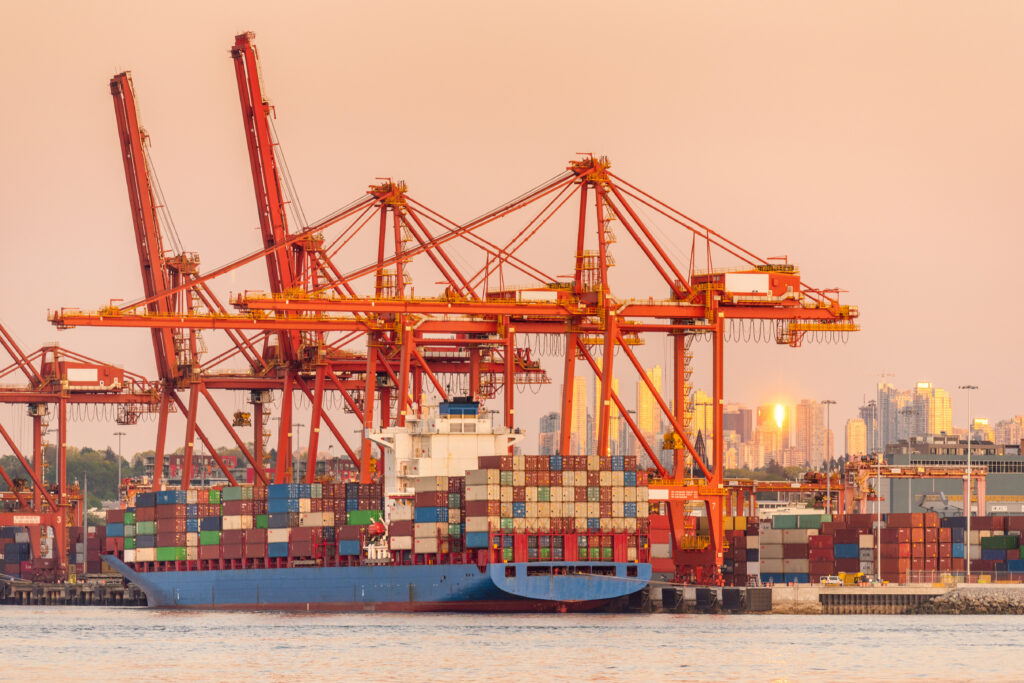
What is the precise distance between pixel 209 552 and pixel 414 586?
11171 mm

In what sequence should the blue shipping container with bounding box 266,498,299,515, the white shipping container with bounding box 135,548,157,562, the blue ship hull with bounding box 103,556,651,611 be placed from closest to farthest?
the blue ship hull with bounding box 103,556,651,611 < the blue shipping container with bounding box 266,498,299,515 < the white shipping container with bounding box 135,548,157,562

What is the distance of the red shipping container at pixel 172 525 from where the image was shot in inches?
3538

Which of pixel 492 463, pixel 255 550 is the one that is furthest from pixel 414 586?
pixel 255 550

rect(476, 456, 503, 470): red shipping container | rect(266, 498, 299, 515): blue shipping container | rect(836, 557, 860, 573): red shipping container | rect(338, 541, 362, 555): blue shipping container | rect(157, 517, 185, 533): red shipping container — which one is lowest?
rect(836, 557, 860, 573): red shipping container

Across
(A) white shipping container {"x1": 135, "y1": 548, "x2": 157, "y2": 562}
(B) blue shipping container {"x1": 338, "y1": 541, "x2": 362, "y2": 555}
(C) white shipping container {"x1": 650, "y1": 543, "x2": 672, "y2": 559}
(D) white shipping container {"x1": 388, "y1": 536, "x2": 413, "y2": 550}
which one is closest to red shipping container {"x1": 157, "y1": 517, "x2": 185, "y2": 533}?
(A) white shipping container {"x1": 135, "y1": 548, "x2": 157, "y2": 562}

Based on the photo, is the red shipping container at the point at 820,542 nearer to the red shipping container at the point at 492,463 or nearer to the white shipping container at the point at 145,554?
the red shipping container at the point at 492,463

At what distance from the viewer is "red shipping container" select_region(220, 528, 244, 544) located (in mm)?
87438

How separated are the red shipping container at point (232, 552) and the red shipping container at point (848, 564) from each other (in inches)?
958

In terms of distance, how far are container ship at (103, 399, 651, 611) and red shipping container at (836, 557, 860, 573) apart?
48.2 ft

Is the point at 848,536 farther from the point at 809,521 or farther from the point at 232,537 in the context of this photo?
the point at 232,537

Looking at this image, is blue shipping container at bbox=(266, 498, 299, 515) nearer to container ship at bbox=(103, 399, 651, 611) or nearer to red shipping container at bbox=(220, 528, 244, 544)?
container ship at bbox=(103, 399, 651, 611)

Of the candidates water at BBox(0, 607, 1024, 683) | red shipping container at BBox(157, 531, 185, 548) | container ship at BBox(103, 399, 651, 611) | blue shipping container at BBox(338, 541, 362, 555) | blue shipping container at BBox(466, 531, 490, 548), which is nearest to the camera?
water at BBox(0, 607, 1024, 683)

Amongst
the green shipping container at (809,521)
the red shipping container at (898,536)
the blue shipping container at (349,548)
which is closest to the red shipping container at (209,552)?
the blue shipping container at (349,548)

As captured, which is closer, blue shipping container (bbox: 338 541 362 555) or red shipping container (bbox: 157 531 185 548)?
blue shipping container (bbox: 338 541 362 555)
